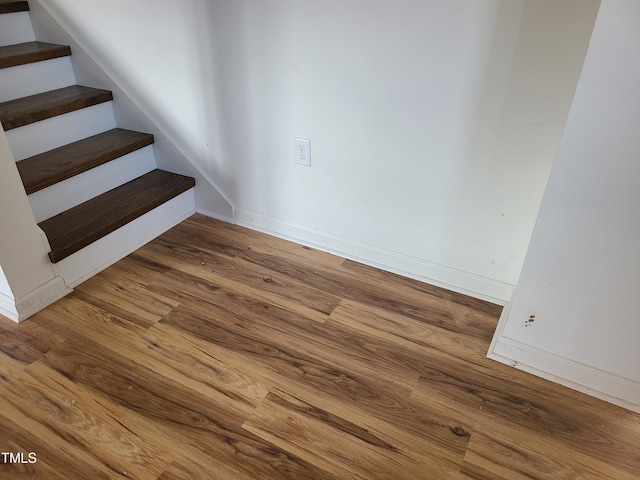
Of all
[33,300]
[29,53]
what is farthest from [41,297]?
[29,53]

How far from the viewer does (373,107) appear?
1.77 meters

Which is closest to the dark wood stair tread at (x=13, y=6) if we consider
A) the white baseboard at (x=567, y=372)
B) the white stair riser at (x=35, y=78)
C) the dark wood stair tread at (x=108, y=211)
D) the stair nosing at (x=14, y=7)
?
the stair nosing at (x=14, y=7)

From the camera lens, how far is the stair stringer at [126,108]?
90.1 inches

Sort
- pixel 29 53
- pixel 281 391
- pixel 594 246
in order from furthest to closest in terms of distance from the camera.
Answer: pixel 29 53
pixel 281 391
pixel 594 246

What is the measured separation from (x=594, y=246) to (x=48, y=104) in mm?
2213

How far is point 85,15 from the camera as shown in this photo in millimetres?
2229

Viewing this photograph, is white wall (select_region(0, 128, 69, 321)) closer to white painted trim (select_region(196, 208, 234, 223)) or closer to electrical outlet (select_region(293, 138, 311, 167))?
white painted trim (select_region(196, 208, 234, 223))

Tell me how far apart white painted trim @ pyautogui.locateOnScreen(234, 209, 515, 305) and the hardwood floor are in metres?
0.05

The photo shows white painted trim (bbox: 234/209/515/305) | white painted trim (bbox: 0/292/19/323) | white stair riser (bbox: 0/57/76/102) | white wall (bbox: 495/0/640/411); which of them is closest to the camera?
white wall (bbox: 495/0/640/411)

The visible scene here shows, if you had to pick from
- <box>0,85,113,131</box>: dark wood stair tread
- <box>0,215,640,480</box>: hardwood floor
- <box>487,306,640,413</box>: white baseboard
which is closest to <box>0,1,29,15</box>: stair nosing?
<box>0,85,113,131</box>: dark wood stair tread

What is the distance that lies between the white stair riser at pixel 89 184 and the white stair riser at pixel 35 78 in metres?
0.50

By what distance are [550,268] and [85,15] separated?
2.27 m

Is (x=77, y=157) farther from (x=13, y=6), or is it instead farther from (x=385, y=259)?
(x=385, y=259)

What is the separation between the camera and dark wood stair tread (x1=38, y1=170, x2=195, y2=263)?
189cm
